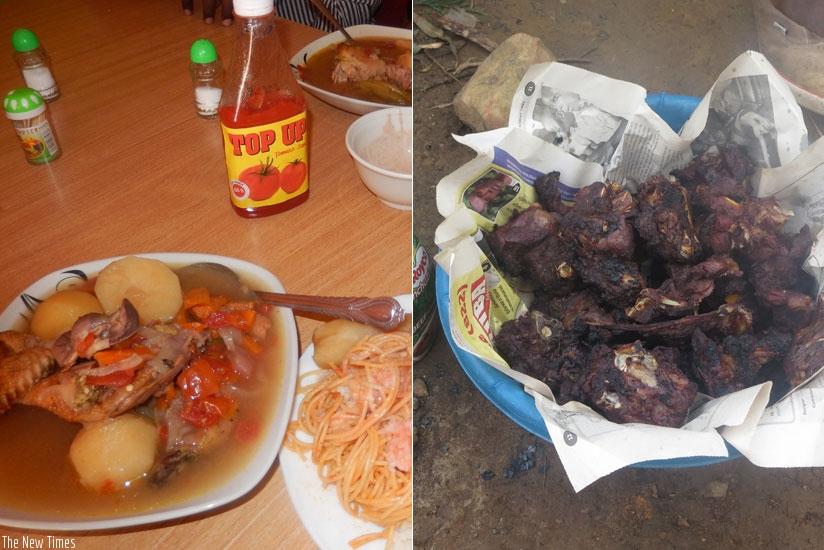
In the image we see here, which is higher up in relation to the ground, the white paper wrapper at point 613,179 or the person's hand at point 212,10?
the person's hand at point 212,10

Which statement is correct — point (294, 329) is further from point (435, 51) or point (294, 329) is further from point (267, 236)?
point (435, 51)

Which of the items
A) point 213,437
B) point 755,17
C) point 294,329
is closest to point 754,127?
point 755,17

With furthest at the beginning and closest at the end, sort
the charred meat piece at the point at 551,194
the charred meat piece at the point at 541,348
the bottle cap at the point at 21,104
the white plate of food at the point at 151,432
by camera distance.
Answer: the charred meat piece at the point at 551,194, the charred meat piece at the point at 541,348, the bottle cap at the point at 21,104, the white plate of food at the point at 151,432

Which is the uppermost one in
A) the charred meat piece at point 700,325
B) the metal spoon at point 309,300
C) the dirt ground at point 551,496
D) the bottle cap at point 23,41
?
the bottle cap at point 23,41

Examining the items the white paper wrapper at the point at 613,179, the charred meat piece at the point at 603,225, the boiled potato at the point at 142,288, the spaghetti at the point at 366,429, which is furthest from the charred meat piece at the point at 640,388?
the boiled potato at the point at 142,288

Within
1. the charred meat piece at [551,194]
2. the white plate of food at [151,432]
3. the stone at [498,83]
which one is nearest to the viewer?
the white plate of food at [151,432]

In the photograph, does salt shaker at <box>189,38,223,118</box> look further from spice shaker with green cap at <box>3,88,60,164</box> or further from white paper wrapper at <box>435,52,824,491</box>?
white paper wrapper at <box>435,52,824,491</box>

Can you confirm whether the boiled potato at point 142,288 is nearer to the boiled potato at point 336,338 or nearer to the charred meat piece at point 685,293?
the boiled potato at point 336,338
